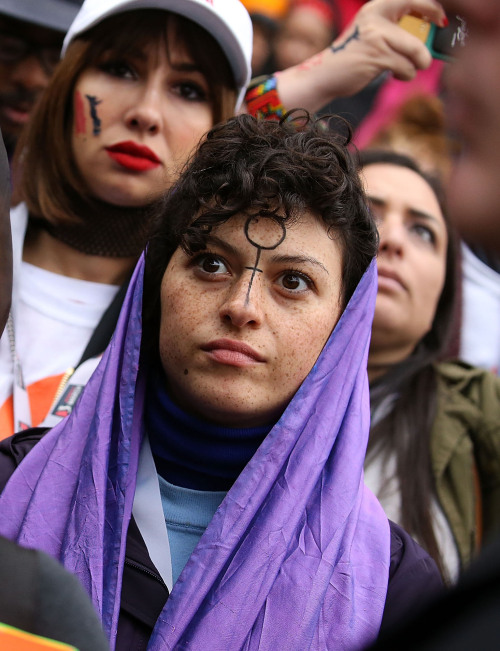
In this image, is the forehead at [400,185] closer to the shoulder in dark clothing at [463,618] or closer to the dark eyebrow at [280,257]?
the dark eyebrow at [280,257]

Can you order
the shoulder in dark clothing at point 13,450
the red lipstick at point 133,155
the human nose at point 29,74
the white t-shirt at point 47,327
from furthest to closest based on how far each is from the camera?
1. the human nose at point 29,74
2. the red lipstick at point 133,155
3. the white t-shirt at point 47,327
4. the shoulder in dark clothing at point 13,450

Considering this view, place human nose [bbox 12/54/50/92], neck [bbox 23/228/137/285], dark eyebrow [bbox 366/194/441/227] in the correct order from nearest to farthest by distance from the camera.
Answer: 1. neck [bbox 23/228/137/285]
2. dark eyebrow [bbox 366/194/441/227]
3. human nose [bbox 12/54/50/92]

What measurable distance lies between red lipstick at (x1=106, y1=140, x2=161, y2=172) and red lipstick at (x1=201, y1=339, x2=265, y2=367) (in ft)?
2.99

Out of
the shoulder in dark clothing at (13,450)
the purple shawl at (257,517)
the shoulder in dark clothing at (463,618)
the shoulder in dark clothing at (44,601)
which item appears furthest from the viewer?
the shoulder in dark clothing at (13,450)

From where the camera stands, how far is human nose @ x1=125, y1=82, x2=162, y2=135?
234cm

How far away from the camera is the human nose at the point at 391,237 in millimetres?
2725

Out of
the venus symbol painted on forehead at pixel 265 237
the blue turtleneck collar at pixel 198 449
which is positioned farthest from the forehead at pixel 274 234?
the blue turtleneck collar at pixel 198 449

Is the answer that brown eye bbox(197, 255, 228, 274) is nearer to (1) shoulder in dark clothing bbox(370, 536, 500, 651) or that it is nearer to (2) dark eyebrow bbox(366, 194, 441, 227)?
(1) shoulder in dark clothing bbox(370, 536, 500, 651)

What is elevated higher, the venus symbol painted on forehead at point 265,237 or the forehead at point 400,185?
the forehead at point 400,185

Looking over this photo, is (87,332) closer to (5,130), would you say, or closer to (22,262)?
(22,262)

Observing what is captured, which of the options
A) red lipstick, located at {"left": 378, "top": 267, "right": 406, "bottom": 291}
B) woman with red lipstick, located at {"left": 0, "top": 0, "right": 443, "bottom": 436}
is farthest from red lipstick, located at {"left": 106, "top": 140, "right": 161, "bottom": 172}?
red lipstick, located at {"left": 378, "top": 267, "right": 406, "bottom": 291}

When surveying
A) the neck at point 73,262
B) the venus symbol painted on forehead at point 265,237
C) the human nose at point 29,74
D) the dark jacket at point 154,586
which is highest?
the human nose at point 29,74

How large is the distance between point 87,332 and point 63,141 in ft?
1.82

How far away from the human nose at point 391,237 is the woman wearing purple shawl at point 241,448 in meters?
0.93
